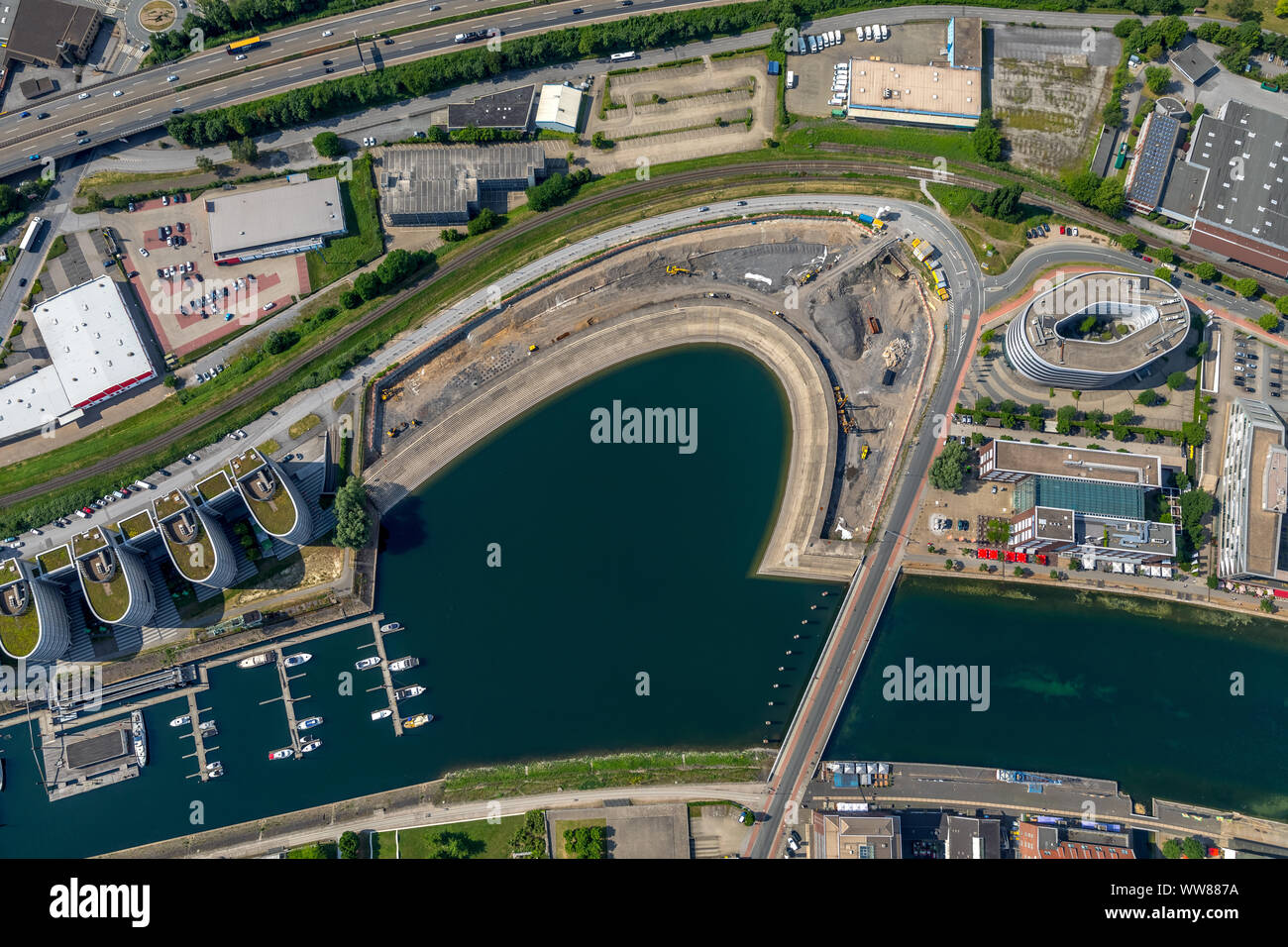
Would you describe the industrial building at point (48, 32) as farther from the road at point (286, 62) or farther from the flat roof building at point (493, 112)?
the flat roof building at point (493, 112)

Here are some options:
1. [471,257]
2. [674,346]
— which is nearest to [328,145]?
[471,257]

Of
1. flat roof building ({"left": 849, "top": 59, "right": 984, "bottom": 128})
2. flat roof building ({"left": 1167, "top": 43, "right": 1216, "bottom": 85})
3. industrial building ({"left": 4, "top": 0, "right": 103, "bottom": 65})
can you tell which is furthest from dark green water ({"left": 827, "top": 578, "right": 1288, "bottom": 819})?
industrial building ({"left": 4, "top": 0, "right": 103, "bottom": 65})

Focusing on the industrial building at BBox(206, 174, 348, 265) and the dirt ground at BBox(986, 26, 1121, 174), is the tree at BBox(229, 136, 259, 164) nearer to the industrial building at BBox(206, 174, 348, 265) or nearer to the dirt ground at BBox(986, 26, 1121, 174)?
the industrial building at BBox(206, 174, 348, 265)

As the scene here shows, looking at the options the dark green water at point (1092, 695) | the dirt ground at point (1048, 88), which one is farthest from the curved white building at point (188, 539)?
the dirt ground at point (1048, 88)

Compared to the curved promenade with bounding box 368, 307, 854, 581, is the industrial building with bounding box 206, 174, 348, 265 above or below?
above

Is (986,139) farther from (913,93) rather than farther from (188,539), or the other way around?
(188,539)
